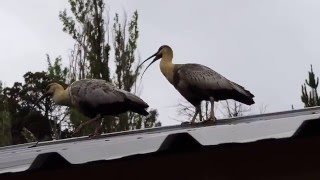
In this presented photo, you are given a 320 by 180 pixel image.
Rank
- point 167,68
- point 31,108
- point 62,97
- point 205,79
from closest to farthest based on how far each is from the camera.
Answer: point 205,79
point 167,68
point 62,97
point 31,108

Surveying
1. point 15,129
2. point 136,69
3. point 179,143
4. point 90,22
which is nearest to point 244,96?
point 179,143

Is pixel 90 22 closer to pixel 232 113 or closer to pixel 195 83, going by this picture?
pixel 232 113

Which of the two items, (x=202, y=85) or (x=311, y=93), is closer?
(x=202, y=85)

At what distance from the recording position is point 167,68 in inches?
280

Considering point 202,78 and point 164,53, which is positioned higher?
point 164,53

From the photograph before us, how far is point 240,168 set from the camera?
11.5ft

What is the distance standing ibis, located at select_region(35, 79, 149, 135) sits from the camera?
6523 millimetres

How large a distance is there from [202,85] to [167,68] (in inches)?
27.5

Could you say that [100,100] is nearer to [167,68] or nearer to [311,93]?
[167,68]

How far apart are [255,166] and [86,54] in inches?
371

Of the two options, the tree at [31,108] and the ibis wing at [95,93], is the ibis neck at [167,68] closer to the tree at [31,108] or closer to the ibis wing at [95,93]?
the ibis wing at [95,93]

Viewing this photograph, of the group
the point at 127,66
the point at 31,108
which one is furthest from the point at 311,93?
the point at 31,108

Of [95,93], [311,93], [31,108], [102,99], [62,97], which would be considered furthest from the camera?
[31,108]

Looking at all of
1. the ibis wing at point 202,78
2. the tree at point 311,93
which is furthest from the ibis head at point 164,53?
the tree at point 311,93
